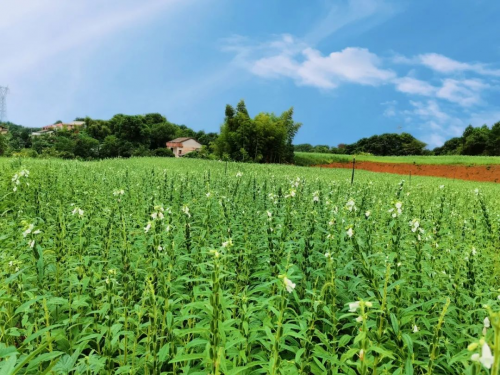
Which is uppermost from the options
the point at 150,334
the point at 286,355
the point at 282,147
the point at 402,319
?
the point at 282,147

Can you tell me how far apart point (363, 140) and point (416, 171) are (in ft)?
189

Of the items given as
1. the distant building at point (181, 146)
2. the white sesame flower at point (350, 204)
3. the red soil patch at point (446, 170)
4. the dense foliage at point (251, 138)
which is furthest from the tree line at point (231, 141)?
the white sesame flower at point (350, 204)

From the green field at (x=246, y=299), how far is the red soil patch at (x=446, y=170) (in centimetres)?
4245

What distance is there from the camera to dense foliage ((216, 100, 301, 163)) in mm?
52987

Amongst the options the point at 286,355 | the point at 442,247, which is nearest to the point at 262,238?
the point at 286,355

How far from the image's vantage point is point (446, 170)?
1752 inches

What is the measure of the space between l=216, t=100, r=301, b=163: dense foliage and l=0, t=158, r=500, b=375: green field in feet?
151

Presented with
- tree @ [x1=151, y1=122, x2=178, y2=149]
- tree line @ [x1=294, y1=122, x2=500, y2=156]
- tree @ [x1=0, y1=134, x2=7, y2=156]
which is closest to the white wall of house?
tree @ [x1=151, y1=122, x2=178, y2=149]

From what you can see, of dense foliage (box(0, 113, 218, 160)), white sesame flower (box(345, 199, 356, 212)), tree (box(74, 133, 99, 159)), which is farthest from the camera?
tree (box(74, 133, 99, 159))

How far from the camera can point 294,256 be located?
12.0ft

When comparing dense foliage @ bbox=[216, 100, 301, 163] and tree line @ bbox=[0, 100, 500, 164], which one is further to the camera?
tree line @ bbox=[0, 100, 500, 164]

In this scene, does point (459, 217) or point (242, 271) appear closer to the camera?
point (242, 271)

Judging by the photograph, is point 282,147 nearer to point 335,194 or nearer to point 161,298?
point 335,194

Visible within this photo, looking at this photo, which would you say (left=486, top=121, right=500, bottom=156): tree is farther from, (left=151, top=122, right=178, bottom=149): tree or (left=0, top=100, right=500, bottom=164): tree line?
(left=151, top=122, right=178, bottom=149): tree
